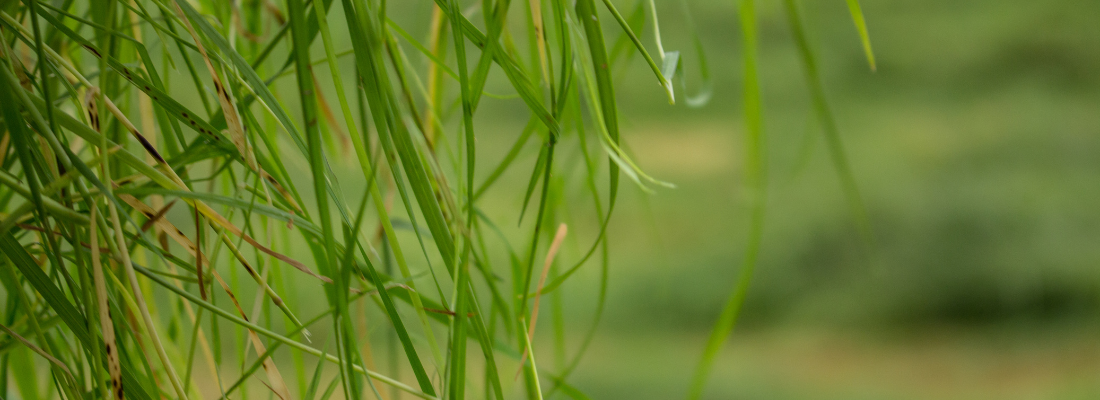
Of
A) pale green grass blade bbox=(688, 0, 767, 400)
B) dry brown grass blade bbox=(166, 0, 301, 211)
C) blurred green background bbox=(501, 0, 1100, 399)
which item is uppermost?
dry brown grass blade bbox=(166, 0, 301, 211)

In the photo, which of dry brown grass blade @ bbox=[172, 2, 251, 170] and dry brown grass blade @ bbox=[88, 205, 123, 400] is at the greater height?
dry brown grass blade @ bbox=[172, 2, 251, 170]

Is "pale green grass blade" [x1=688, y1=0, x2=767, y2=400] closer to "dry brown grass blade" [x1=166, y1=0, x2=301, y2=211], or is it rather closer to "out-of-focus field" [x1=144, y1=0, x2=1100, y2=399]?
"dry brown grass blade" [x1=166, y1=0, x2=301, y2=211]

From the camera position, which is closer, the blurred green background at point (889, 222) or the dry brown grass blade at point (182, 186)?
the dry brown grass blade at point (182, 186)

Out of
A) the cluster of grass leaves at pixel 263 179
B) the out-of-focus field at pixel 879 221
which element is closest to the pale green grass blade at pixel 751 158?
the cluster of grass leaves at pixel 263 179

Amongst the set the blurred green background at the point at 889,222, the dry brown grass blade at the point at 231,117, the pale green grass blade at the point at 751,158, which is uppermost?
the dry brown grass blade at the point at 231,117

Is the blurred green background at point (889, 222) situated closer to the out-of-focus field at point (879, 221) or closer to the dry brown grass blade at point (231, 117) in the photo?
the out-of-focus field at point (879, 221)

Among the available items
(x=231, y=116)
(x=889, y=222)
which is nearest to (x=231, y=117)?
(x=231, y=116)

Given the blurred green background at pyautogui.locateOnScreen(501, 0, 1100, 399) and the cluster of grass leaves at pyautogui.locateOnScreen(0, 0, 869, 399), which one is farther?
the blurred green background at pyautogui.locateOnScreen(501, 0, 1100, 399)

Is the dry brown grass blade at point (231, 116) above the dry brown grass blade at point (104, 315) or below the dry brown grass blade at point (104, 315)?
above

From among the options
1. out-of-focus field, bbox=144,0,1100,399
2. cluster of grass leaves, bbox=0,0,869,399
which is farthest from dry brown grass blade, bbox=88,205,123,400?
out-of-focus field, bbox=144,0,1100,399
